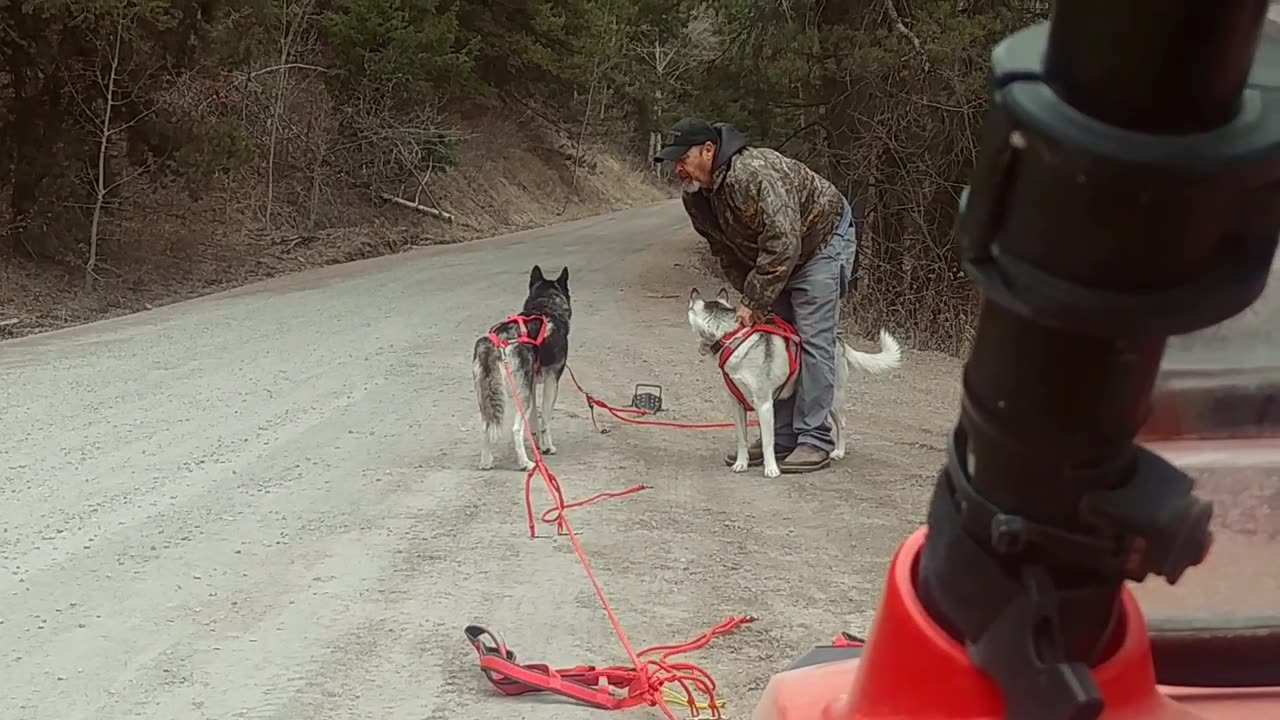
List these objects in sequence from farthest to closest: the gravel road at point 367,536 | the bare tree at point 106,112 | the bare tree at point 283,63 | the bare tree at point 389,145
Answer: the bare tree at point 389,145, the bare tree at point 283,63, the bare tree at point 106,112, the gravel road at point 367,536

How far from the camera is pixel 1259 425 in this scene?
56.7 inches

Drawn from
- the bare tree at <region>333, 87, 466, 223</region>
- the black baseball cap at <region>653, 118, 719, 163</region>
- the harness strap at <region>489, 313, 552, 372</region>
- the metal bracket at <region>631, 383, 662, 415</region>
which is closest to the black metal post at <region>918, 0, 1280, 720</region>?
the black baseball cap at <region>653, 118, 719, 163</region>

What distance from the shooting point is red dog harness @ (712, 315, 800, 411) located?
26.0 ft

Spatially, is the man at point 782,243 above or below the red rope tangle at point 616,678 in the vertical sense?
above

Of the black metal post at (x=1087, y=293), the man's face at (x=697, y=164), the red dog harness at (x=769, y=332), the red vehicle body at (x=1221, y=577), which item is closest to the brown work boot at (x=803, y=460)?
the red dog harness at (x=769, y=332)

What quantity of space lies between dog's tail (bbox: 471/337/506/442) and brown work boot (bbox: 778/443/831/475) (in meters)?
1.85

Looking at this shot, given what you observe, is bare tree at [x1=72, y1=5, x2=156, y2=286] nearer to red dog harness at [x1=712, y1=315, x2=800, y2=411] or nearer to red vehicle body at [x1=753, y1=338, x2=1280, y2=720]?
red dog harness at [x1=712, y1=315, x2=800, y2=411]

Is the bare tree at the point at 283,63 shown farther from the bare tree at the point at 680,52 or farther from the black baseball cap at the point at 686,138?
the black baseball cap at the point at 686,138

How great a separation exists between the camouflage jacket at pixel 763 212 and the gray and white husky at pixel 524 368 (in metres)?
1.31

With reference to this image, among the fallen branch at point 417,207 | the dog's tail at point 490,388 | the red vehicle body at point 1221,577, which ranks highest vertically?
the red vehicle body at point 1221,577

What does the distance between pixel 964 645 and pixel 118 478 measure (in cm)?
746

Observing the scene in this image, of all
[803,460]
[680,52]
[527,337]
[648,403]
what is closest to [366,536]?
[527,337]

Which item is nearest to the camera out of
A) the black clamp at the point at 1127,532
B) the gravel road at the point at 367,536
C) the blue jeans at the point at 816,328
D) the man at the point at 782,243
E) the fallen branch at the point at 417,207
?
the black clamp at the point at 1127,532

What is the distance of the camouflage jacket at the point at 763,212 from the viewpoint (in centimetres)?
741
